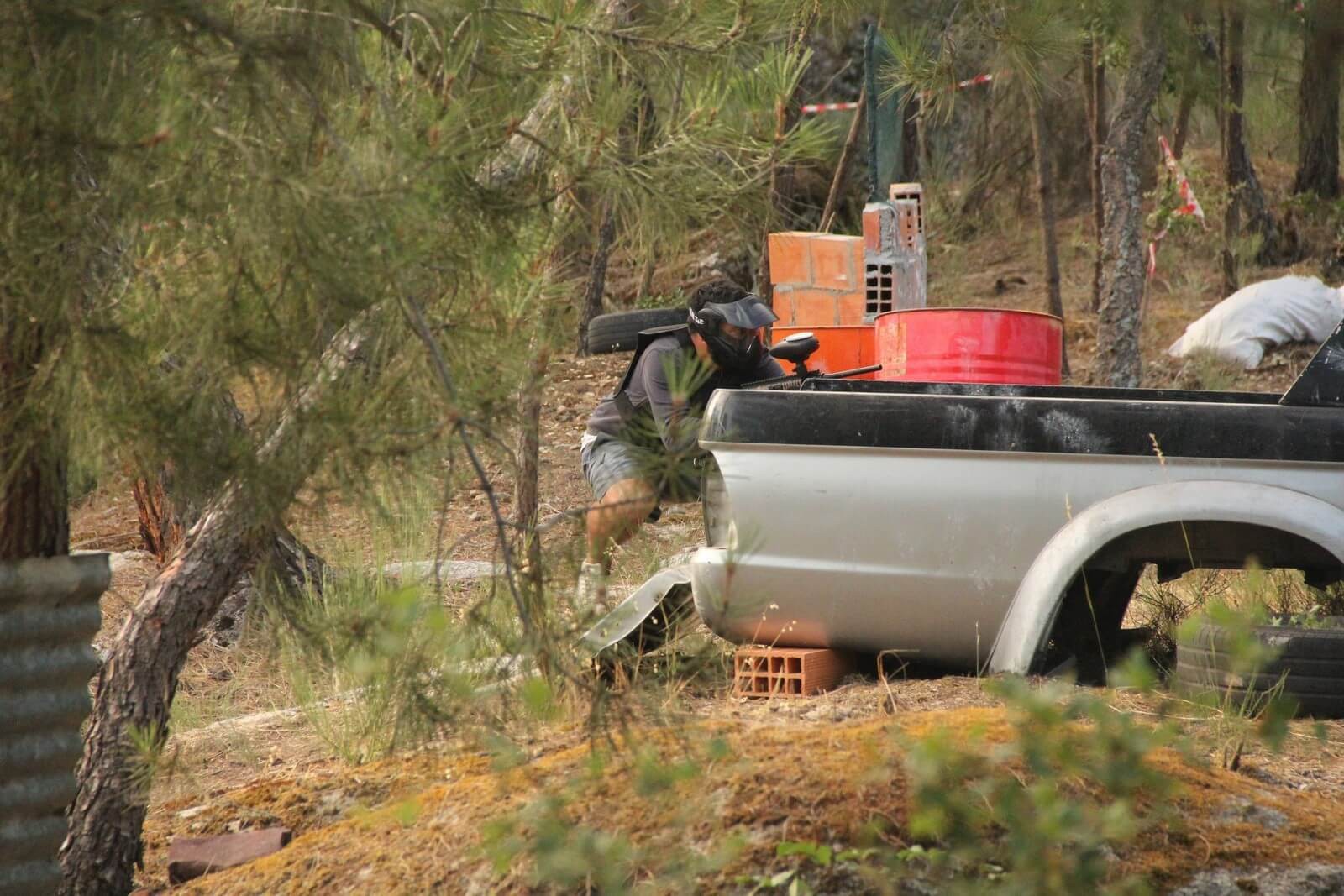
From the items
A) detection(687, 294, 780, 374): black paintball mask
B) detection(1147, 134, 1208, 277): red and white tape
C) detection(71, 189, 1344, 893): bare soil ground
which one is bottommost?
detection(71, 189, 1344, 893): bare soil ground

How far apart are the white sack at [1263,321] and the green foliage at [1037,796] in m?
9.25

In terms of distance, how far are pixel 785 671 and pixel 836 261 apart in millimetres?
5222

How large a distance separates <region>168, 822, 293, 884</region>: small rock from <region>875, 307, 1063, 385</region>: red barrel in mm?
2889

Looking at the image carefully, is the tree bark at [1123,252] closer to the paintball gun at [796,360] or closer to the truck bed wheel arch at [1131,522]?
the paintball gun at [796,360]

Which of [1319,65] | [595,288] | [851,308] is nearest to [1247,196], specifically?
[595,288]

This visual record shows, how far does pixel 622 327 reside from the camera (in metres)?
6.12

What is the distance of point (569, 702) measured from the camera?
355cm

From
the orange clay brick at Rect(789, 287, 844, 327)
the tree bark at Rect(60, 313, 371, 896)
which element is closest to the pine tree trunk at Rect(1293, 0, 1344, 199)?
the tree bark at Rect(60, 313, 371, 896)

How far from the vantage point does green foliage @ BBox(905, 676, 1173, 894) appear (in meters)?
2.67

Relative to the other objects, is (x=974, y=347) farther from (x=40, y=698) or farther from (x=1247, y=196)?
(x=1247, y=196)

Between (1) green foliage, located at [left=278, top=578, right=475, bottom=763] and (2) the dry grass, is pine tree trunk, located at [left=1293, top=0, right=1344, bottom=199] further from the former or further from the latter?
(1) green foliage, located at [left=278, top=578, right=475, bottom=763]

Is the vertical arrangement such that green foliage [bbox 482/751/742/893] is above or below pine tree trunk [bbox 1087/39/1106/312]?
below

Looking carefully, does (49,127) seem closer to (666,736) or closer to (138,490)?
(666,736)

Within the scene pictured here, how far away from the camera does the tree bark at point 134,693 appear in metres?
4.13
